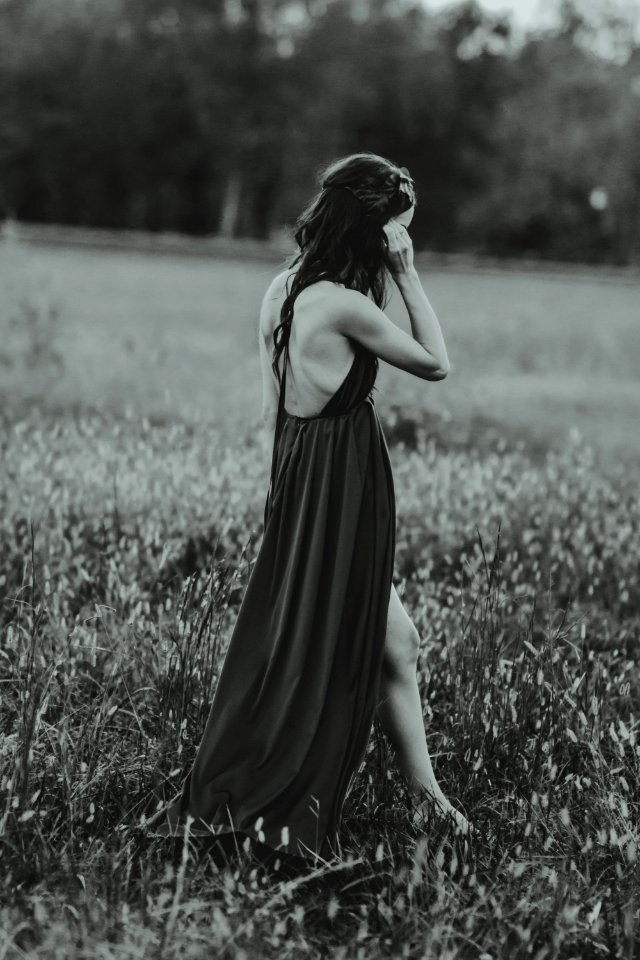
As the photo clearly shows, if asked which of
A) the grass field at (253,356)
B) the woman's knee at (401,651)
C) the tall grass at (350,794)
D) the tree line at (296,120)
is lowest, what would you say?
the tall grass at (350,794)

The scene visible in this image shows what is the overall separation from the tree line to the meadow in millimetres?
47195

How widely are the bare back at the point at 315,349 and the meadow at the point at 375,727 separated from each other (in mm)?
626

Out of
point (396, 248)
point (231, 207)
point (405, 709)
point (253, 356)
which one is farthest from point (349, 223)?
point (231, 207)

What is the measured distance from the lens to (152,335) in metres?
15.1

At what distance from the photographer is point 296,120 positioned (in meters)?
56.4

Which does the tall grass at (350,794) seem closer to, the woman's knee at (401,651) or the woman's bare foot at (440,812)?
the woman's bare foot at (440,812)

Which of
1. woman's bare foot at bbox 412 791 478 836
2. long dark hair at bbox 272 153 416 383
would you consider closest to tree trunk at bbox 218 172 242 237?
long dark hair at bbox 272 153 416 383

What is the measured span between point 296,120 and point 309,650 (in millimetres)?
56725

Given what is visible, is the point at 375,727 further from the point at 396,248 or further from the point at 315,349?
the point at 396,248

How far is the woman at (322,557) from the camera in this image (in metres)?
3.29

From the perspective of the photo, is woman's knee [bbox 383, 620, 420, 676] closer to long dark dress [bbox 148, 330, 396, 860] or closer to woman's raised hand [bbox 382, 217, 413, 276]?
long dark dress [bbox 148, 330, 396, 860]

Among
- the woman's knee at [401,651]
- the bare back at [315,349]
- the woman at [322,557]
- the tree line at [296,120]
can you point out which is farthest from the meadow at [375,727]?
the tree line at [296,120]

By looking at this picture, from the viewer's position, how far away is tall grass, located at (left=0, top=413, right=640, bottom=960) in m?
2.93

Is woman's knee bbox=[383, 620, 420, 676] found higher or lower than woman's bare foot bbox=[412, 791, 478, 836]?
higher
